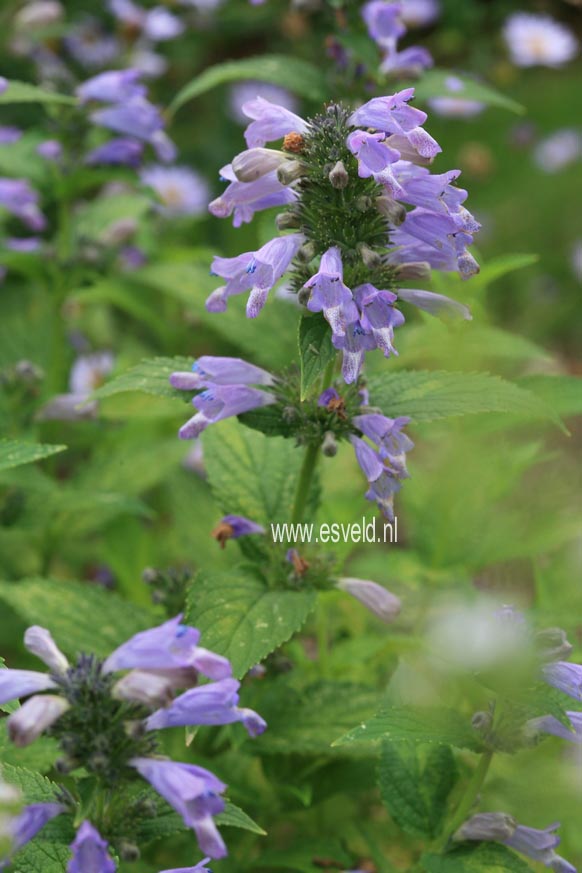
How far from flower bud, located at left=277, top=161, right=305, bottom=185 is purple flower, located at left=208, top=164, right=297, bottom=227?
0.05m

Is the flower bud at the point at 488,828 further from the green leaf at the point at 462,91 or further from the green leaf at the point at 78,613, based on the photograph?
the green leaf at the point at 462,91

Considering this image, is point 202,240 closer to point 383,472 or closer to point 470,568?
point 470,568

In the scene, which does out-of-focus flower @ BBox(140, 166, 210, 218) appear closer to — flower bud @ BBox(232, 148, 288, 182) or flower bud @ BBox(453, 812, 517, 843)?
flower bud @ BBox(232, 148, 288, 182)

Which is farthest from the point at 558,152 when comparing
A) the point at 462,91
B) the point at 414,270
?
the point at 414,270

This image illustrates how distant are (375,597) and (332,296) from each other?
0.83 m

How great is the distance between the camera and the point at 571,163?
7762mm

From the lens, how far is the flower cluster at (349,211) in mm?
1920

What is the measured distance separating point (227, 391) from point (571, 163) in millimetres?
6361

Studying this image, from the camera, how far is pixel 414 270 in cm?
217

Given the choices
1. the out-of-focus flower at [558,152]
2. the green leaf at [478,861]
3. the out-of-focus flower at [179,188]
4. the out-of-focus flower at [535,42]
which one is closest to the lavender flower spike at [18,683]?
the green leaf at [478,861]

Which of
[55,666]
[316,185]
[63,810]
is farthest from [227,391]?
[63,810]

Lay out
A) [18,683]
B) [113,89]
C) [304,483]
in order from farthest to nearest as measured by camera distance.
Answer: [113,89] < [304,483] < [18,683]

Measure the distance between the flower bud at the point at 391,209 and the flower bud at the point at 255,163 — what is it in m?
0.22

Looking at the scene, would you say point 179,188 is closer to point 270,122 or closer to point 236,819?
point 270,122
